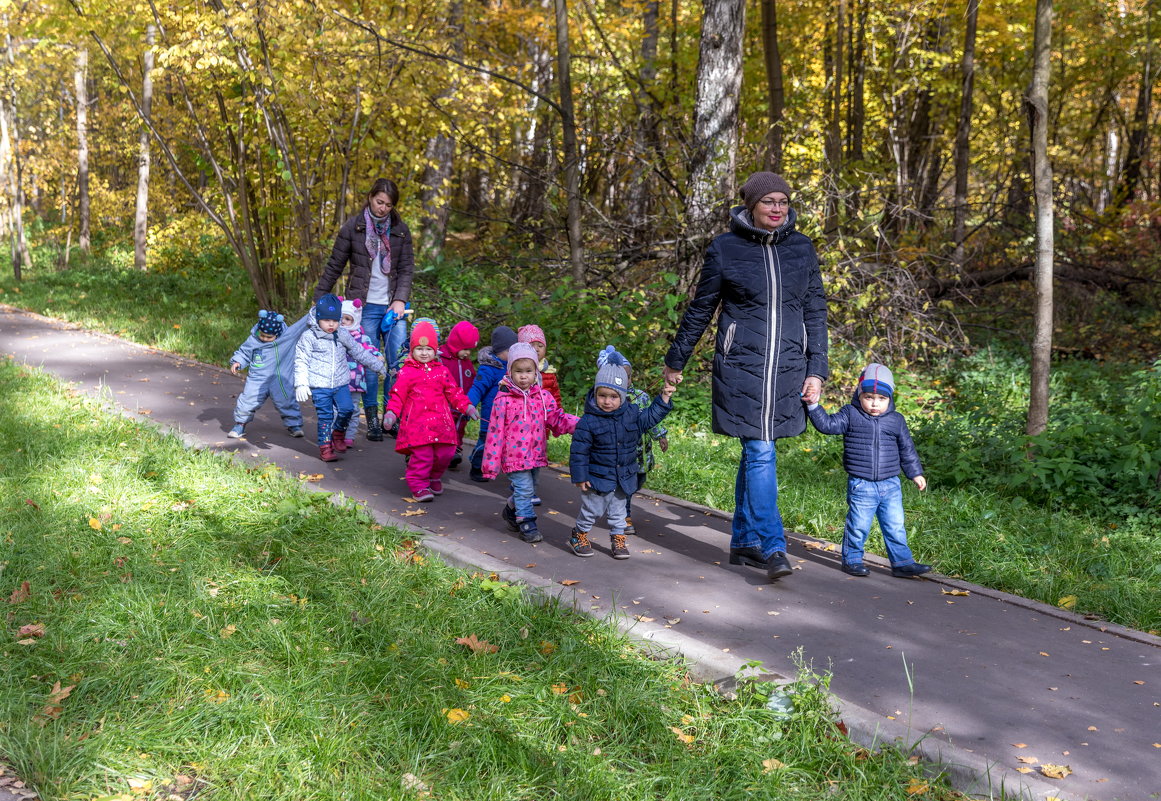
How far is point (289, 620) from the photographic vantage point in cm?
487

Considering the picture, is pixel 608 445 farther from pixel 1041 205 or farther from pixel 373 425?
pixel 1041 205

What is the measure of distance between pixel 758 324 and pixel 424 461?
9.68 feet

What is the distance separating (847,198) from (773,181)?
20.3ft

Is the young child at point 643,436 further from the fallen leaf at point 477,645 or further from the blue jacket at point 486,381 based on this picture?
the fallen leaf at point 477,645

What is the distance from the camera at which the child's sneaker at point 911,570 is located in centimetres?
611

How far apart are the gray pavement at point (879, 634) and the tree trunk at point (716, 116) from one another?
4.56 m

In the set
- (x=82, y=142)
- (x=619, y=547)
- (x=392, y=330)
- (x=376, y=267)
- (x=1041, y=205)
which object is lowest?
(x=619, y=547)

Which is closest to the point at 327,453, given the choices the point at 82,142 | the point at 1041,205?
the point at 1041,205

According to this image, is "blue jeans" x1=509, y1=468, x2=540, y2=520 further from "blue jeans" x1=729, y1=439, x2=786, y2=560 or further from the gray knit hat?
"blue jeans" x1=729, y1=439, x2=786, y2=560

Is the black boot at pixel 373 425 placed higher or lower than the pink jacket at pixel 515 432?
lower

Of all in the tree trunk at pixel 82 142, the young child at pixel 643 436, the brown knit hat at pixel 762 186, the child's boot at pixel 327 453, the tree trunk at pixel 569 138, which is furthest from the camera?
the tree trunk at pixel 82 142

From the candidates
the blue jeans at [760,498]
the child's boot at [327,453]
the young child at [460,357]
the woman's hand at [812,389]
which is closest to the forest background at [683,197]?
the blue jeans at [760,498]

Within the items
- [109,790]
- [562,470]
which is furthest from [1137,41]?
[109,790]

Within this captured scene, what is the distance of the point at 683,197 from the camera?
11.8m
